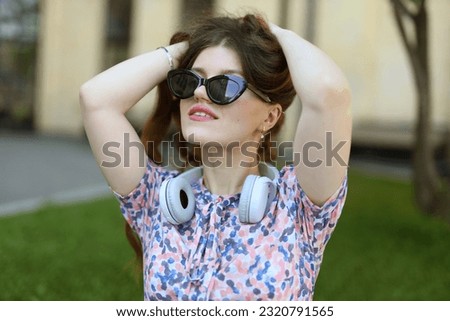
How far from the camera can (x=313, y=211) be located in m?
1.86

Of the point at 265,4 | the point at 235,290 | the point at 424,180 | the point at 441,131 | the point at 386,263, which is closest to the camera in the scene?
the point at 235,290

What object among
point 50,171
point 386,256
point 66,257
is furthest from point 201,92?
point 50,171

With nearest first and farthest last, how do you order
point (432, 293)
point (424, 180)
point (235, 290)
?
point (235, 290), point (432, 293), point (424, 180)

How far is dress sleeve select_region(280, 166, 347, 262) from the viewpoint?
6.07ft

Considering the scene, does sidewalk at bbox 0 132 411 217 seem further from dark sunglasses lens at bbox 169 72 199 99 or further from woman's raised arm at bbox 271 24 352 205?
woman's raised arm at bbox 271 24 352 205

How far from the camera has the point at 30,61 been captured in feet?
59.4

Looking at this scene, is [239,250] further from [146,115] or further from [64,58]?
[64,58]

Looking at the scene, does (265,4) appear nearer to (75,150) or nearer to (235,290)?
(75,150)

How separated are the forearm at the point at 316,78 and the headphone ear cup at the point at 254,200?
0.83ft
